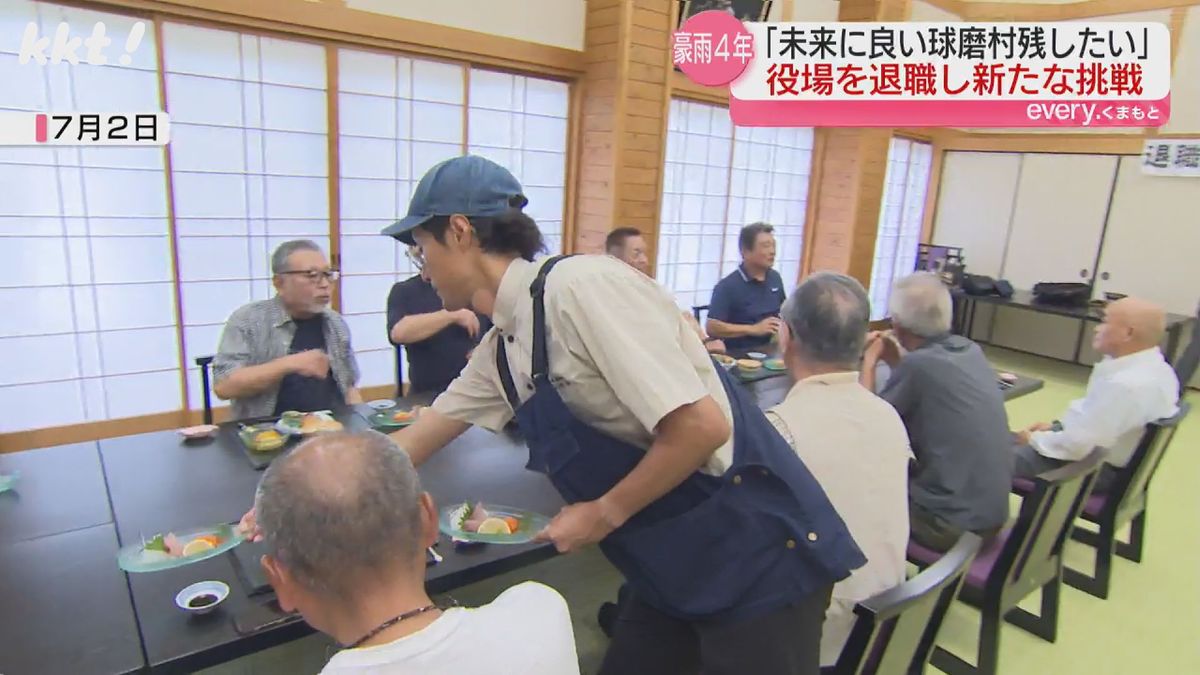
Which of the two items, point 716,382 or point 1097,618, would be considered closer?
point 716,382

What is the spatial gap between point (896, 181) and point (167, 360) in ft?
21.5

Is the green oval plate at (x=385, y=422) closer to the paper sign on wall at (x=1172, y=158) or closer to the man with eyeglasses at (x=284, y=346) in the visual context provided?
the man with eyeglasses at (x=284, y=346)

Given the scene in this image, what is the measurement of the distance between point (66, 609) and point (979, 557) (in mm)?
2215

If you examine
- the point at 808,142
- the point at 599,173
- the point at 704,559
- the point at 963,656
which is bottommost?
the point at 963,656

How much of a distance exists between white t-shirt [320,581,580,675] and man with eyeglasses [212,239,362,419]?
1616mm

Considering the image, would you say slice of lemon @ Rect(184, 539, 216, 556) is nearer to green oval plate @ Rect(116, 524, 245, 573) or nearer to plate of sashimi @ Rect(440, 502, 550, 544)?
green oval plate @ Rect(116, 524, 245, 573)

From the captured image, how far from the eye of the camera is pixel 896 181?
724cm

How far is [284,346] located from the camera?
7.65 ft

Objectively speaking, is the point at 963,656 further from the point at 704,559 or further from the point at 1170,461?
the point at 1170,461

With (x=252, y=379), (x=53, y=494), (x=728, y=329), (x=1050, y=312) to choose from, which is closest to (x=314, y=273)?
(x=252, y=379)

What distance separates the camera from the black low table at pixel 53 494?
1.45m

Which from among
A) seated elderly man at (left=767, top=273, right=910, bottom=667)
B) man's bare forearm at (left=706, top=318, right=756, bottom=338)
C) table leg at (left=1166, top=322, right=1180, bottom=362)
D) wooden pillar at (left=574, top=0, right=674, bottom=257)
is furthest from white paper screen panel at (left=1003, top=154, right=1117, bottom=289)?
seated elderly man at (left=767, top=273, right=910, bottom=667)

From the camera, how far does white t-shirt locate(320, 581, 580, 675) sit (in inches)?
28.0

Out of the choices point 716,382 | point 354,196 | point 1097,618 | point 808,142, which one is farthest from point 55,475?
point 808,142
